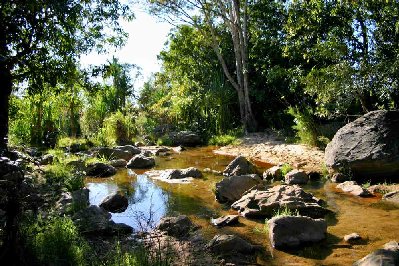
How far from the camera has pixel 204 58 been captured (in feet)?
67.4

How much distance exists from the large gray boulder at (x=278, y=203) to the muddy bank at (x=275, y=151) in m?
3.22

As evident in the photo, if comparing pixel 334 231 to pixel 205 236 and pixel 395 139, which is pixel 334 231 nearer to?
pixel 205 236

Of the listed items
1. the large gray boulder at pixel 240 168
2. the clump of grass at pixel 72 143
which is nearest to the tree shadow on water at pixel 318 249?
the large gray boulder at pixel 240 168

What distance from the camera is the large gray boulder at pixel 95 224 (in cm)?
579

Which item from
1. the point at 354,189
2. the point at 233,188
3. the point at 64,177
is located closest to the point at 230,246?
the point at 233,188

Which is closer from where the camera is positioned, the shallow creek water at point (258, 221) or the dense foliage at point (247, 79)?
the shallow creek water at point (258, 221)

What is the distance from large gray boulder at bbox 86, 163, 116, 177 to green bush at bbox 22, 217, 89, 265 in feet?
20.5

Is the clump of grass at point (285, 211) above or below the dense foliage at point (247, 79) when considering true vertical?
below

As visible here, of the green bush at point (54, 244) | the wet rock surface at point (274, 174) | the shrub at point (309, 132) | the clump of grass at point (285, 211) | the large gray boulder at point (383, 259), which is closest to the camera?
the large gray boulder at point (383, 259)

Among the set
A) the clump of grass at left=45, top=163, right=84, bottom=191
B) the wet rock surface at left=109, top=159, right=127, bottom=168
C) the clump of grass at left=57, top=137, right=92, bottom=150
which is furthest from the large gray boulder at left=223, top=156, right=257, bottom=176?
Result: the clump of grass at left=57, top=137, right=92, bottom=150

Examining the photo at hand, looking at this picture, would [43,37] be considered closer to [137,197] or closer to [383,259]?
[137,197]

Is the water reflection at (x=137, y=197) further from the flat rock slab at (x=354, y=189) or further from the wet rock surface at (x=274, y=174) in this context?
the flat rock slab at (x=354, y=189)

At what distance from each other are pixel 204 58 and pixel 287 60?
5.22 meters

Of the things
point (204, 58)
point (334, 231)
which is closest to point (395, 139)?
point (334, 231)
